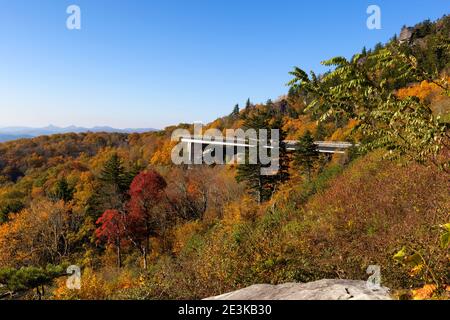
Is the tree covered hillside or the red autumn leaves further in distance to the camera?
the red autumn leaves

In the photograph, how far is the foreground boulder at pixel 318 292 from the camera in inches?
149

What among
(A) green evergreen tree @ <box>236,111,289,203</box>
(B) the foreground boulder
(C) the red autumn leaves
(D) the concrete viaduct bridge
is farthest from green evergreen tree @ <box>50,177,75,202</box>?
(B) the foreground boulder

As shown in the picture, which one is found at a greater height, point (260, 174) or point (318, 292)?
point (318, 292)

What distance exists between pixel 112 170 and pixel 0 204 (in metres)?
30.2

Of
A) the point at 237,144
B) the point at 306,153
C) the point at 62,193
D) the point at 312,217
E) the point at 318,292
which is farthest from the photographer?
the point at 237,144

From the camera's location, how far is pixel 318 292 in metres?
4.15

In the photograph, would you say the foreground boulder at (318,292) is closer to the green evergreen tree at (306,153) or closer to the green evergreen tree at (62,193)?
the green evergreen tree at (306,153)

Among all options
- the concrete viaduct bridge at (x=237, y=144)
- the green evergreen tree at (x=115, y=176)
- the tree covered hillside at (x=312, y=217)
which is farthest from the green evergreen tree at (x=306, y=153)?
the green evergreen tree at (x=115, y=176)

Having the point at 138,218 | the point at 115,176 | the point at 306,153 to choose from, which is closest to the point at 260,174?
the point at 306,153

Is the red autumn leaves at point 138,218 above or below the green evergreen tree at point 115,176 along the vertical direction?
below

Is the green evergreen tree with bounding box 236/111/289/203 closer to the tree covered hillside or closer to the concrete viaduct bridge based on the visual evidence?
the tree covered hillside

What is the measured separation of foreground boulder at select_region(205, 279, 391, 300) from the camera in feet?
12.4

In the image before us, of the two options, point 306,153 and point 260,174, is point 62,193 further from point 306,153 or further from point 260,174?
point 306,153
